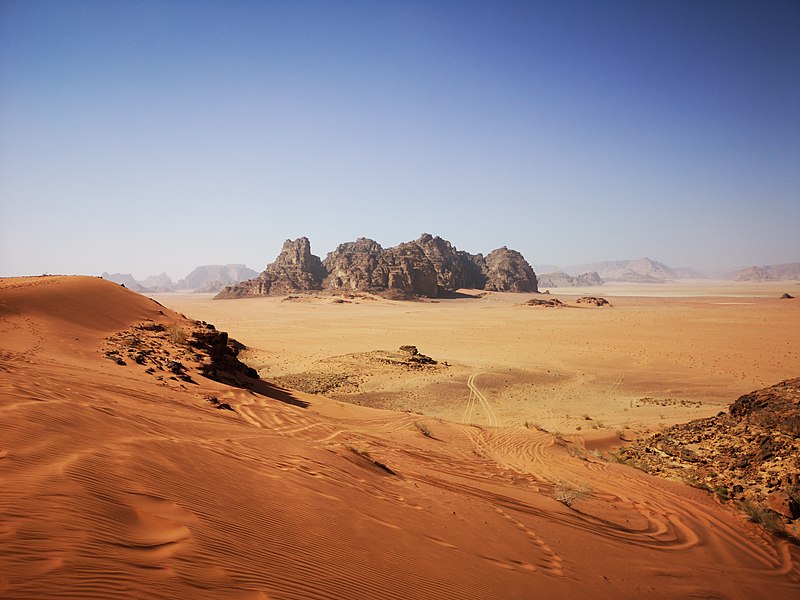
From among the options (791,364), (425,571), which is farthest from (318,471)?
(791,364)

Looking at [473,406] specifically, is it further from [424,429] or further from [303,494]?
[303,494]

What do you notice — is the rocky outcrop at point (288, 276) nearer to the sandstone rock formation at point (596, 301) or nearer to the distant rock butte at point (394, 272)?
the distant rock butte at point (394, 272)

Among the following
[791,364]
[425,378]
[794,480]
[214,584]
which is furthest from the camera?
[791,364]

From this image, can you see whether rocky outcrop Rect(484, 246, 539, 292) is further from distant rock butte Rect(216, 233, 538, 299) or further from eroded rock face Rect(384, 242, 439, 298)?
eroded rock face Rect(384, 242, 439, 298)

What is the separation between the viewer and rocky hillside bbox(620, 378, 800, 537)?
660 cm

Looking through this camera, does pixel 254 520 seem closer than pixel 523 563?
Yes

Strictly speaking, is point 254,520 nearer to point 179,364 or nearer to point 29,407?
point 29,407

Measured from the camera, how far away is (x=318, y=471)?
544cm

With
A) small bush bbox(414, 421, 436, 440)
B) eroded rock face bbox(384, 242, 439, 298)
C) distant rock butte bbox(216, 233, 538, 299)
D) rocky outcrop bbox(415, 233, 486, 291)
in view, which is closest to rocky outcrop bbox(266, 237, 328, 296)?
distant rock butte bbox(216, 233, 538, 299)

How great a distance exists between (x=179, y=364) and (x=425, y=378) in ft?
35.6

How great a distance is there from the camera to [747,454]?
8102 millimetres

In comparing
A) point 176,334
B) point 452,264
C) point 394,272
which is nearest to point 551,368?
point 176,334

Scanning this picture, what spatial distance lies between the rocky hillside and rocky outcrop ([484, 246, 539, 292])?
94.8 meters

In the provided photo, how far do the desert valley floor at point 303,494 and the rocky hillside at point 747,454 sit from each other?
55 cm
